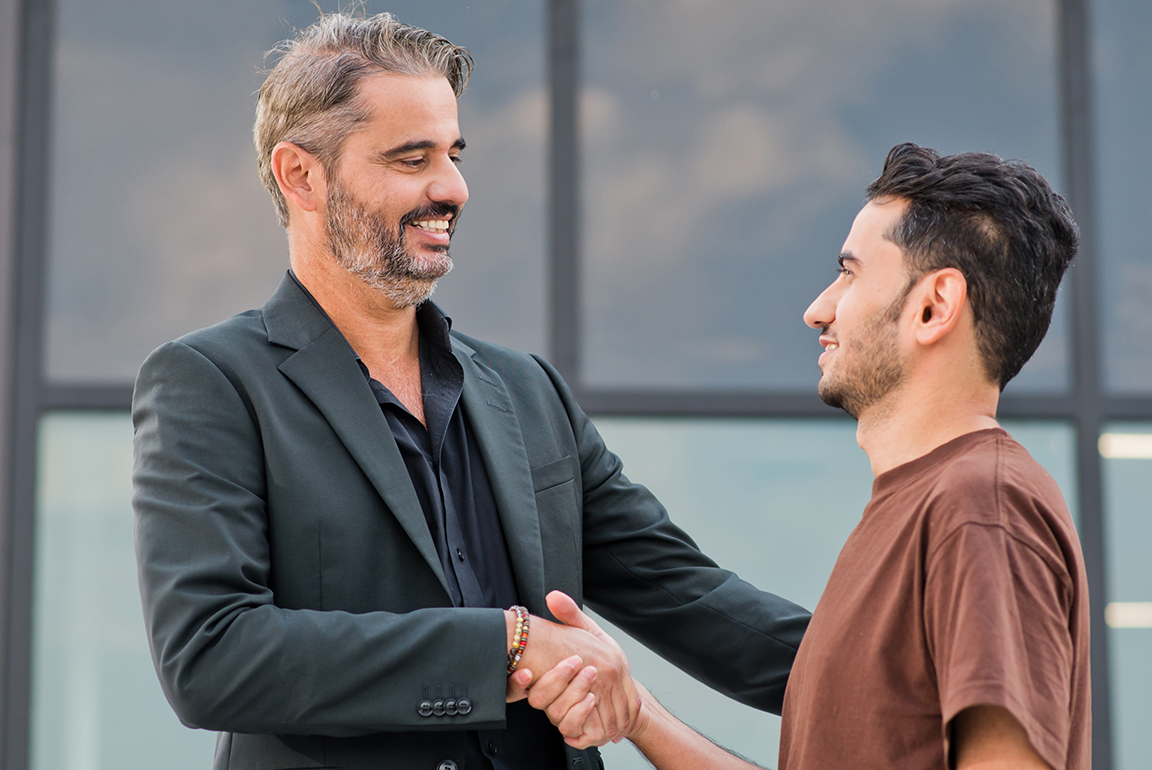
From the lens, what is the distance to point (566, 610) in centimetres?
166

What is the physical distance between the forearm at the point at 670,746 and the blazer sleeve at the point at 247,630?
36cm

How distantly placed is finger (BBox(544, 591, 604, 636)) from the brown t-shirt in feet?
1.24

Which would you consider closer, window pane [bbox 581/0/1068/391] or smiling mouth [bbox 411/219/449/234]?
smiling mouth [bbox 411/219/449/234]

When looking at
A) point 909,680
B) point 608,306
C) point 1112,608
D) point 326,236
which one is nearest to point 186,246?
point 608,306

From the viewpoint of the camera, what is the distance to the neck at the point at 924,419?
1.40 metres

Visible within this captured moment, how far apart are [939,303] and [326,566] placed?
0.95m

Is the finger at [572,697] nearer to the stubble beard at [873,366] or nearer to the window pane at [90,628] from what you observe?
the stubble beard at [873,366]

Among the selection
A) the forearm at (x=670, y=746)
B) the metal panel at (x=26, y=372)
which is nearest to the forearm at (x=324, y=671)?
the forearm at (x=670, y=746)

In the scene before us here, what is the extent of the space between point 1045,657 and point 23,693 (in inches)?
130

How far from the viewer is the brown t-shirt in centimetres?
111

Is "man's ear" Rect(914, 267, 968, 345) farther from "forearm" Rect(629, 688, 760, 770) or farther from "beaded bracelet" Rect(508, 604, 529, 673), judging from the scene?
"forearm" Rect(629, 688, 760, 770)

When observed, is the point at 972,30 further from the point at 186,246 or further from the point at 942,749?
the point at 942,749

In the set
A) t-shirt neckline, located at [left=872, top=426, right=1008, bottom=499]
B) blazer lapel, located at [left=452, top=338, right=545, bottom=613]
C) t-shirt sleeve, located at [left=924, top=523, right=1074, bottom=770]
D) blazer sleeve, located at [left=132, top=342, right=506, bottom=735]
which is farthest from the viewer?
blazer lapel, located at [left=452, top=338, right=545, bottom=613]

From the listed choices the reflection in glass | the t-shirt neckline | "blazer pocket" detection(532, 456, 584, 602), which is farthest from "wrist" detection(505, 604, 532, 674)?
the reflection in glass
